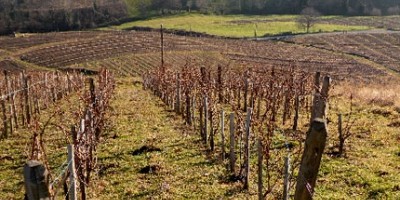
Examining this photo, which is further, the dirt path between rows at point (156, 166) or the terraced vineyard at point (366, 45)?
the terraced vineyard at point (366, 45)

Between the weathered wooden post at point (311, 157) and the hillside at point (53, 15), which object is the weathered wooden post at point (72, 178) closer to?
the weathered wooden post at point (311, 157)

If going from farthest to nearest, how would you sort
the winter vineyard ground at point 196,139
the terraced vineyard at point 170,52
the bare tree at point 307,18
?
the bare tree at point 307,18
the terraced vineyard at point 170,52
the winter vineyard ground at point 196,139

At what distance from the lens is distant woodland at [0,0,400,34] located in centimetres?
10062

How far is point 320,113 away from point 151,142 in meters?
10.1

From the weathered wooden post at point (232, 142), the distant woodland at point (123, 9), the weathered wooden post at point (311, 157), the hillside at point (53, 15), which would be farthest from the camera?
the distant woodland at point (123, 9)

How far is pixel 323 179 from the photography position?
12.6 m

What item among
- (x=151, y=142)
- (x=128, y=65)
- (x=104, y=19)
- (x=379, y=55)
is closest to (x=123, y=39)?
(x=128, y=65)

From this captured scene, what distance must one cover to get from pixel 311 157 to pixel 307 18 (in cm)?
9969

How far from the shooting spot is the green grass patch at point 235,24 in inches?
3725

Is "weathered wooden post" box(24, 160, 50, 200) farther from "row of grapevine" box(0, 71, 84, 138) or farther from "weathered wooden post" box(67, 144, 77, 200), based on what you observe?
"row of grapevine" box(0, 71, 84, 138)

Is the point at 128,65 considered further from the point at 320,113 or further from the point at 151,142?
the point at 320,113

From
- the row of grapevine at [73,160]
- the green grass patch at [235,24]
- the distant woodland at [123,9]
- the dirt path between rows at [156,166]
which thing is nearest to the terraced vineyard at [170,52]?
the green grass patch at [235,24]

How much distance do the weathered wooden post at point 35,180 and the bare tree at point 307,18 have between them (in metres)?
93.7

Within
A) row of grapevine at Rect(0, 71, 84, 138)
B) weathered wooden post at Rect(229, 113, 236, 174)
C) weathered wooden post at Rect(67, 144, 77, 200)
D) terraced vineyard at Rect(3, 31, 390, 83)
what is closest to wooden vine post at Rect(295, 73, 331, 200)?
weathered wooden post at Rect(67, 144, 77, 200)
